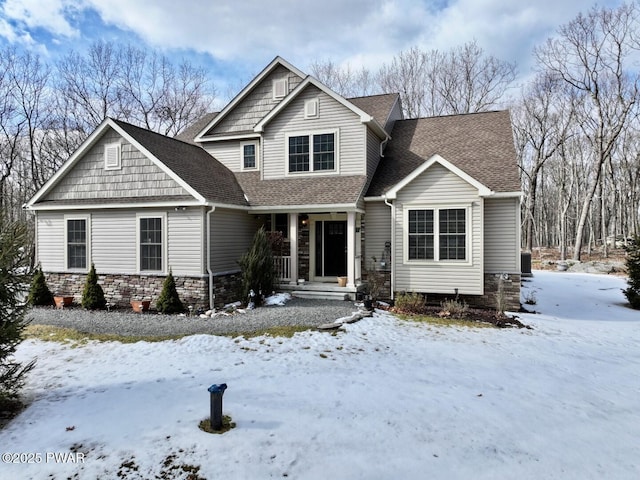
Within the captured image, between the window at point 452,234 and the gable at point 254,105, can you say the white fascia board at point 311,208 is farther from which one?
the gable at point 254,105

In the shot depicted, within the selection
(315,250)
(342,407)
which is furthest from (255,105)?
(342,407)

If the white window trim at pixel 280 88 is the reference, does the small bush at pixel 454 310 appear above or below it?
below

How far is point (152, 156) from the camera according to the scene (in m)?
11.6

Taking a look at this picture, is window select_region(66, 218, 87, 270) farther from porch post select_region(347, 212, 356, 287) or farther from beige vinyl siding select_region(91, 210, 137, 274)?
porch post select_region(347, 212, 356, 287)

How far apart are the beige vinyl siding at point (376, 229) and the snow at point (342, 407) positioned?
4446mm

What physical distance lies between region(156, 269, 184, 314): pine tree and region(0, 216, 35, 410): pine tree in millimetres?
5184

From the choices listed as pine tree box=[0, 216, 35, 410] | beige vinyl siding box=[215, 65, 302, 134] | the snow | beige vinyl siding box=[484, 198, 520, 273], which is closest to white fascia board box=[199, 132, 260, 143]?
beige vinyl siding box=[215, 65, 302, 134]

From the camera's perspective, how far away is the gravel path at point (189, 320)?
902 cm

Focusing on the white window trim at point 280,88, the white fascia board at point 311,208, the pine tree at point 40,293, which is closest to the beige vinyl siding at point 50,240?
the pine tree at point 40,293

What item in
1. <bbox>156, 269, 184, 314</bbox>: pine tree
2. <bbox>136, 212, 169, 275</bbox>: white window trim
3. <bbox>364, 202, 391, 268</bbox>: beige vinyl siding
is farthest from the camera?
<bbox>364, 202, 391, 268</bbox>: beige vinyl siding

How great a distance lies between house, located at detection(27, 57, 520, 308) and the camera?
36.9ft

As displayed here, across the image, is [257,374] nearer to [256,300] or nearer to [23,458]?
[23,458]

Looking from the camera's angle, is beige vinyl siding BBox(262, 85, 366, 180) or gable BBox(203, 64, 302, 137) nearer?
beige vinyl siding BBox(262, 85, 366, 180)

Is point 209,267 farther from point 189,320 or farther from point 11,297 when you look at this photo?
point 11,297
